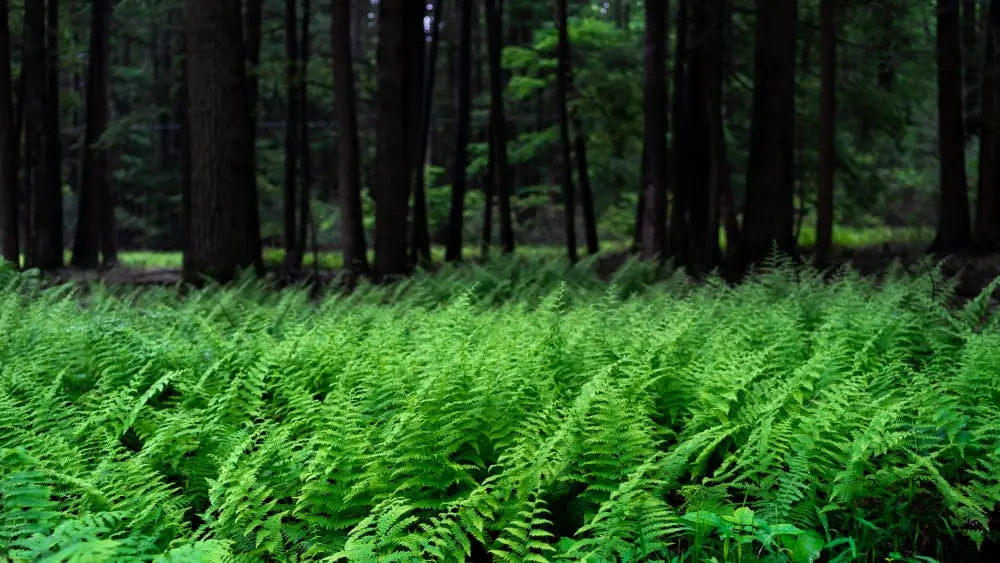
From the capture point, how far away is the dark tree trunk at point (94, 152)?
880 inches

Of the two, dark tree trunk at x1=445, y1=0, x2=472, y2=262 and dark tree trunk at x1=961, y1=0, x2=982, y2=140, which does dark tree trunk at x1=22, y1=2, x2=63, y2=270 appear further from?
dark tree trunk at x1=961, y1=0, x2=982, y2=140

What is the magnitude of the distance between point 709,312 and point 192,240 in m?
8.13

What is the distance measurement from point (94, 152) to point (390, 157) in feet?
36.8

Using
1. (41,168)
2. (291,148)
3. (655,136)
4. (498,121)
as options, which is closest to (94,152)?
(41,168)

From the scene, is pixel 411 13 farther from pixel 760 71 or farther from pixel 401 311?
pixel 401 311

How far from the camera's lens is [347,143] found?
57.5ft

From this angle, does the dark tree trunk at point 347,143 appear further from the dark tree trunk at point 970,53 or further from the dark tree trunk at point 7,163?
the dark tree trunk at point 970,53

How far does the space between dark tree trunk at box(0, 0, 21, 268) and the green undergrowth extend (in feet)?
33.1

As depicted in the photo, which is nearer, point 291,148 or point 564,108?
point 564,108

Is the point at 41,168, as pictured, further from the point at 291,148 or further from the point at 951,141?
the point at 951,141

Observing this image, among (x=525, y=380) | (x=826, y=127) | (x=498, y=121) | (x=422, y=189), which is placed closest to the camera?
(x=525, y=380)

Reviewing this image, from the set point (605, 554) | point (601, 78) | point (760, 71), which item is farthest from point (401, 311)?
point (601, 78)

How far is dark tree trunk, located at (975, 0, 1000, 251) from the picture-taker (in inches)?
684

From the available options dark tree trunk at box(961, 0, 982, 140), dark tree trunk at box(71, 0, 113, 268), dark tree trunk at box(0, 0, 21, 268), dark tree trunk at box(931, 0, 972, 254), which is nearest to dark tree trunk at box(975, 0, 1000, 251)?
dark tree trunk at box(931, 0, 972, 254)
